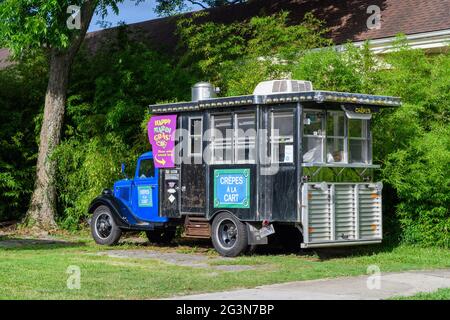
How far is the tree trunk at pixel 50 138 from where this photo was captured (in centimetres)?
2184

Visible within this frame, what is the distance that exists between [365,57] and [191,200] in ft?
16.0

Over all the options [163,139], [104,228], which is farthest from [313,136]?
[104,228]

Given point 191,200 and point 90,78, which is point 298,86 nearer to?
point 191,200

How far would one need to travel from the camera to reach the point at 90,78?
2350 centimetres

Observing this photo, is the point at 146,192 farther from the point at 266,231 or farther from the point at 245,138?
the point at 266,231

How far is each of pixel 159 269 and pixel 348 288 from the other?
3.60m

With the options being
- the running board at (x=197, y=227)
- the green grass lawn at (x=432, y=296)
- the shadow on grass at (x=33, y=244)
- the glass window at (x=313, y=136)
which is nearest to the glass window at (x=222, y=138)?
the running board at (x=197, y=227)

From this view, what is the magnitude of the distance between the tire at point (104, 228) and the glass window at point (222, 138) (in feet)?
10.5

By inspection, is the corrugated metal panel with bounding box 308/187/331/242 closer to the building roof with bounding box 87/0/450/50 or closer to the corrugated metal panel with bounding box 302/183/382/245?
the corrugated metal panel with bounding box 302/183/382/245

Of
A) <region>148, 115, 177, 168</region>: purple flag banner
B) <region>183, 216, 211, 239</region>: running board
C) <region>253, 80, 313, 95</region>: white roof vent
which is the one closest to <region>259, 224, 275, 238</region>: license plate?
<region>183, 216, 211, 239</region>: running board

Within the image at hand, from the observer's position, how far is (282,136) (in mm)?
15031

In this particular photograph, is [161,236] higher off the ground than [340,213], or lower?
lower

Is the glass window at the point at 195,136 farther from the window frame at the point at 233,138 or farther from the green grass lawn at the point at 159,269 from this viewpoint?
the green grass lawn at the point at 159,269
